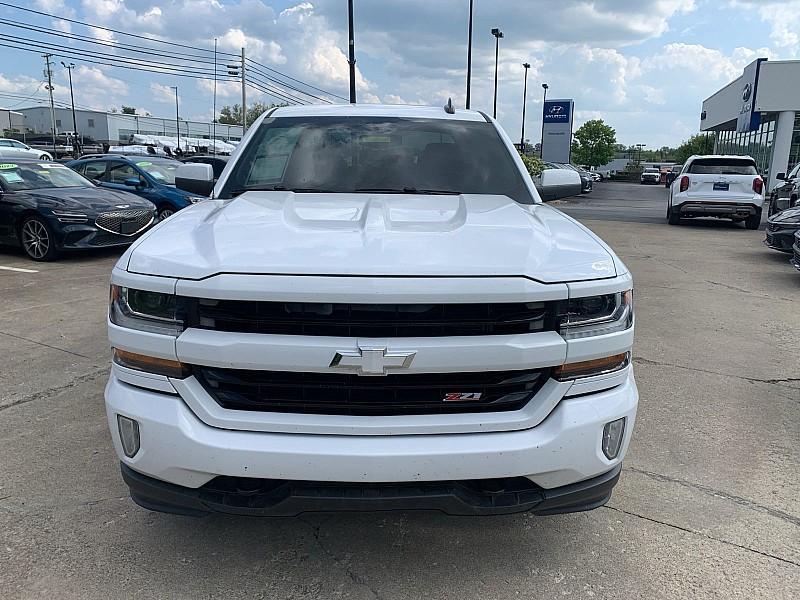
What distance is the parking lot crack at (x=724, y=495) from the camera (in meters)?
2.92

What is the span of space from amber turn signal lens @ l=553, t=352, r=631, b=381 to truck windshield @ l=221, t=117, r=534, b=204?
1.47 metres

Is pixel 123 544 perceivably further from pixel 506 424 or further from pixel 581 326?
pixel 581 326

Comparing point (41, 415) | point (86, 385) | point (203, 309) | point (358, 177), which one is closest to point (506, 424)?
point (203, 309)

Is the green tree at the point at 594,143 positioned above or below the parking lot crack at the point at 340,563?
above

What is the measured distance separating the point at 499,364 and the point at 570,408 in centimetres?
31

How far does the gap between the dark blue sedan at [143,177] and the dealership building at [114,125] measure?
88048 mm

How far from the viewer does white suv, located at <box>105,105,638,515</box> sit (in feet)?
6.75

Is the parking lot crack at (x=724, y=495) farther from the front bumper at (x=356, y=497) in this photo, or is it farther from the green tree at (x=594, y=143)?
the green tree at (x=594, y=143)

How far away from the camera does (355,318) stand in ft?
6.82

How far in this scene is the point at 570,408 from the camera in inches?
85.7

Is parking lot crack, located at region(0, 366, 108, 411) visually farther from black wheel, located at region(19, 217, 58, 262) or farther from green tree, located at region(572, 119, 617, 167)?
green tree, located at region(572, 119, 617, 167)

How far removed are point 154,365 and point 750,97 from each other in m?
37.5

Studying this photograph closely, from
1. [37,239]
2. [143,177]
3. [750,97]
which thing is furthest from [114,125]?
[37,239]

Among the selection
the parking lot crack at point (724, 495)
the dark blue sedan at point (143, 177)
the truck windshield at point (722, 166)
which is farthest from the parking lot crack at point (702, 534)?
the truck windshield at point (722, 166)
